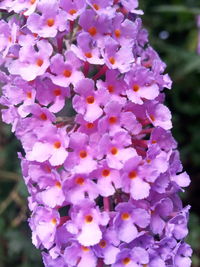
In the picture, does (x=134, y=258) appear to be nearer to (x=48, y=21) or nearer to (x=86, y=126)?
(x=86, y=126)

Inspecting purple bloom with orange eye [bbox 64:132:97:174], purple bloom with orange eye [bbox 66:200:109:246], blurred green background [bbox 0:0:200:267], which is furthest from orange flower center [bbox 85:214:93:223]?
blurred green background [bbox 0:0:200:267]

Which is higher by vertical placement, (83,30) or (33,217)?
(83,30)

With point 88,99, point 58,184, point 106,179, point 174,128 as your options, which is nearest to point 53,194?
point 58,184

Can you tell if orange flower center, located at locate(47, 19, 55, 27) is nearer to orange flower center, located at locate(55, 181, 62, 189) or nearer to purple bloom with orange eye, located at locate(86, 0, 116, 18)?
purple bloom with orange eye, located at locate(86, 0, 116, 18)

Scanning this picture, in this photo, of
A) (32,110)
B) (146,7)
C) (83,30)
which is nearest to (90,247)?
(32,110)

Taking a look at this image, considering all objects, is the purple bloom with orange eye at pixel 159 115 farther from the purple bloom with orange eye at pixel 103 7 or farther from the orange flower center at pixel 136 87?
the purple bloom with orange eye at pixel 103 7

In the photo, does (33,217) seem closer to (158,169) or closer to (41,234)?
(41,234)
